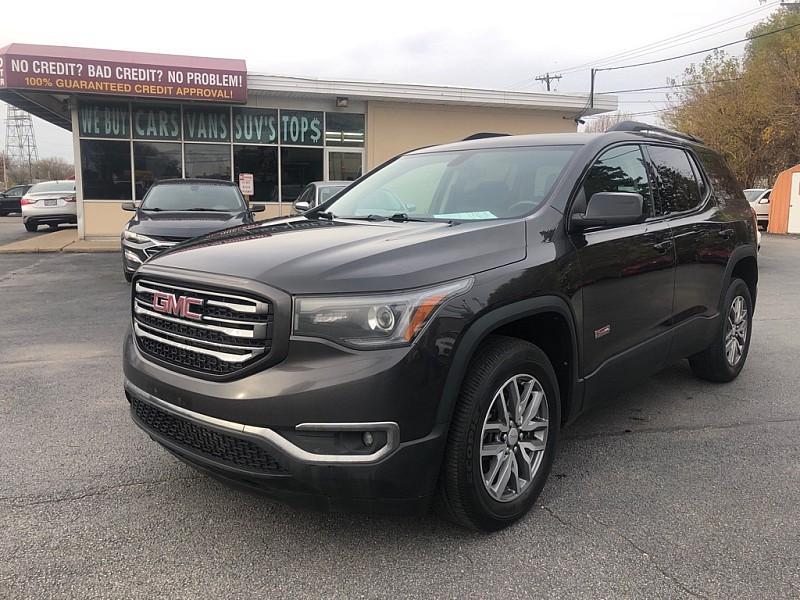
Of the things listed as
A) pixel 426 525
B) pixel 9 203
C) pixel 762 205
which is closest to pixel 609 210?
pixel 426 525

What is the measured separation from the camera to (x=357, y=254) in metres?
2.60

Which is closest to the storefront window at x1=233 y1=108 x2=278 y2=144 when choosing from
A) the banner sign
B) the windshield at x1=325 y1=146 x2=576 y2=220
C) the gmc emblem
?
the banner sign

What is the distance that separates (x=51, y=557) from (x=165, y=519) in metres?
0.47

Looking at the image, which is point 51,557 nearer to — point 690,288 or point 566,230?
point 566,230

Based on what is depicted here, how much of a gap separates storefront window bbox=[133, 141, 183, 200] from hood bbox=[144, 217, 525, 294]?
598 inches

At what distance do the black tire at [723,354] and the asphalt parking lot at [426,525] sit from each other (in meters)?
0.36

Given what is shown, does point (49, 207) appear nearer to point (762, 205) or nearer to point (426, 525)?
point (426, 525)

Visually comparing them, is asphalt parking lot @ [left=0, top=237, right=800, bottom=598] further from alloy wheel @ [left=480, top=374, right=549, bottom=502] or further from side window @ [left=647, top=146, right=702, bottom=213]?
side window @ [left=647, top=146, right=702, bottom=213]

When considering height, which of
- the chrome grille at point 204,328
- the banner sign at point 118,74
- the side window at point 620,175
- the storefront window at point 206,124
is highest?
the banner sign at point 118,74

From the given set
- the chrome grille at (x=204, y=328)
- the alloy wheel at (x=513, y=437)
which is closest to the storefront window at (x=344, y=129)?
the chrome grille at (x=204, y=328)

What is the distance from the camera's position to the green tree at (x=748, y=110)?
26.6 meters

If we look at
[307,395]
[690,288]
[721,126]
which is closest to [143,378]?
[307,395]

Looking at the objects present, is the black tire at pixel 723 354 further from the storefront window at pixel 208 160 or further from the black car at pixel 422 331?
the storefront window at pixel 208 160

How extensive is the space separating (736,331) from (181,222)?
6.88m
